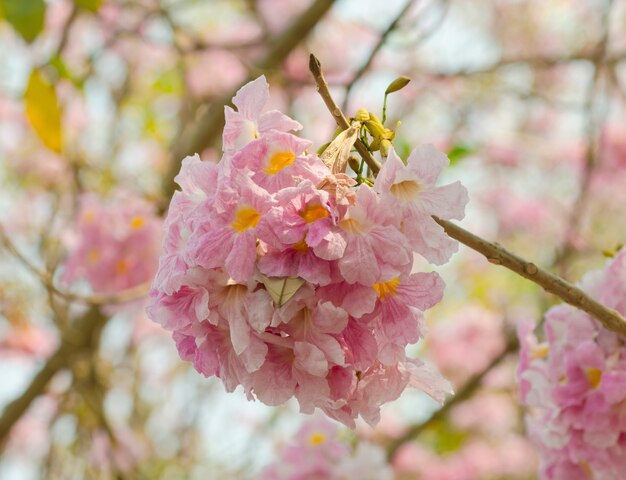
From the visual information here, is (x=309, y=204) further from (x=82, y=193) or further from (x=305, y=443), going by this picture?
(x=82, y=193)

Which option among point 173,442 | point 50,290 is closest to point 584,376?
point 50,290

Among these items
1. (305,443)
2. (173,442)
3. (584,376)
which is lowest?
(173,442)

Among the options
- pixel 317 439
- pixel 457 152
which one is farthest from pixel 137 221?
pixel 457 152

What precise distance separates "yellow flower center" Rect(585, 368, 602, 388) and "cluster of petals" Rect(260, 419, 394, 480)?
68cm

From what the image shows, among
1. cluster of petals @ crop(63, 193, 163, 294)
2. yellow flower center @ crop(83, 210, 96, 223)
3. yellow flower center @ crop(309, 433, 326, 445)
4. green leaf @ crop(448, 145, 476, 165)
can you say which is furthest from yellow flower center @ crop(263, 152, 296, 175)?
yellow flower center @ crop(83, 210, 96, 223)

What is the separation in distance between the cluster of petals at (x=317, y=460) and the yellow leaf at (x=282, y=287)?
0.97 m

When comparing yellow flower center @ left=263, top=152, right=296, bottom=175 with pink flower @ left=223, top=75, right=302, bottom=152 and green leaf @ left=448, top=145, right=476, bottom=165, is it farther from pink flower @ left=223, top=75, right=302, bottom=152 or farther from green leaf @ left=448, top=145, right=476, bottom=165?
green leaf @ left=448, top=145, right=476, bottom=165

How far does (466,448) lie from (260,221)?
419 cm

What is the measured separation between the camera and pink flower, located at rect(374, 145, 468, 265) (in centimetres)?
68

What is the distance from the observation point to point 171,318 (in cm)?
70

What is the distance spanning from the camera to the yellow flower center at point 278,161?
27.1 inches

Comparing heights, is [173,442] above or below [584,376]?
below

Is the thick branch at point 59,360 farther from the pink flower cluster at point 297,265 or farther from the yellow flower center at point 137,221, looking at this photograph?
the pink flower cluster at point 297,265

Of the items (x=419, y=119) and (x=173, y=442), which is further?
(x=419, y=119)
